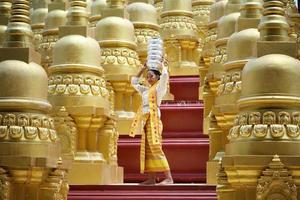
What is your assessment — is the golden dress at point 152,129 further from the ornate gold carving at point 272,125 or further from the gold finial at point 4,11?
the ornate gold carving at point 272,125

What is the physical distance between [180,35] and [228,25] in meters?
3.36

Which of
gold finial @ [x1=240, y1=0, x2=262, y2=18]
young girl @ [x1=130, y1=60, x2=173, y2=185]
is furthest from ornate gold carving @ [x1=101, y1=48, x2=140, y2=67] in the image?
gold finial @ [x1=240, y1=0, x2=262, y2=18]

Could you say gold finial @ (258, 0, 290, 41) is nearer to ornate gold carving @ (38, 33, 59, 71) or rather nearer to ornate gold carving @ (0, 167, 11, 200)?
ornate gold carving @ (0, 167, 11, 200)

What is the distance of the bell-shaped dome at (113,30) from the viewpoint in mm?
11391

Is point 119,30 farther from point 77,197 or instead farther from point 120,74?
point 77,197

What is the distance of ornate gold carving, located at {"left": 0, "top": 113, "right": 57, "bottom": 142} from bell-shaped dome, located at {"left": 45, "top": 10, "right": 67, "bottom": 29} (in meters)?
5.87

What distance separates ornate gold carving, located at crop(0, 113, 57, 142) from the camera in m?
7.00

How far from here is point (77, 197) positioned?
8.34 meters

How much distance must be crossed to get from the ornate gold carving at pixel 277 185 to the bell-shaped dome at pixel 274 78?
0.57 metres

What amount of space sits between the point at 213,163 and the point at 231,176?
2.86 metres

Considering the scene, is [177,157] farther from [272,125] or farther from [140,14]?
[272,125]

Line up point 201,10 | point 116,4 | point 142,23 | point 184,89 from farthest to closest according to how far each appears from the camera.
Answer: point 201,10, point 142,23, point 184,89, point 116,4

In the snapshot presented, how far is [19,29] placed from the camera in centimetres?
760

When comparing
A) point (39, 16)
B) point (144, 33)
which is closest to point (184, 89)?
point (144, 33)
